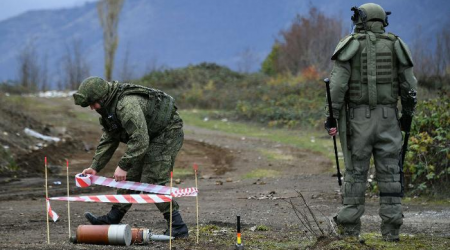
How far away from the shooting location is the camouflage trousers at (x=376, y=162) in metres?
8.23

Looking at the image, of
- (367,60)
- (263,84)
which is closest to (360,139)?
(367,60)

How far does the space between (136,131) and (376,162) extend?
99.8 inches

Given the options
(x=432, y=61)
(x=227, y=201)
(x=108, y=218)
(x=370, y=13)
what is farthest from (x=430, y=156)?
(x=432, y=61)

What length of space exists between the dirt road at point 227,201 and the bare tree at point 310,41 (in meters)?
21.6

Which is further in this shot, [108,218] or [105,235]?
[108,218]

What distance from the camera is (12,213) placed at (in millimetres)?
11992

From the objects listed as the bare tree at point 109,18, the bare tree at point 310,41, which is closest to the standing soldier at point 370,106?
the bare tree at point 310,41

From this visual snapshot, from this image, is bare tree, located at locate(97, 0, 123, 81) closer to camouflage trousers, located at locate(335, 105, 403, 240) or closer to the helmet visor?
the helmet visor

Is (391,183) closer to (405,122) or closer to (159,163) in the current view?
(405,122)

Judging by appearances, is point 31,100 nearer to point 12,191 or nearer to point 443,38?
point 443,38

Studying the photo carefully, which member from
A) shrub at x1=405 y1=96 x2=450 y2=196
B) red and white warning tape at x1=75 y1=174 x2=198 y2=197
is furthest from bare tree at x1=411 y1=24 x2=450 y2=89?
red and white warning tape at x1=75 y1=174 x2=198 y2=197

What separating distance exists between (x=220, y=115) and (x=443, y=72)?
910 centimetres

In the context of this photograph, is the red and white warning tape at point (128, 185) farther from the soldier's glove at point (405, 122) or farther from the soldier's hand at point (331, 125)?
the soldier's glove at point (405, 122)

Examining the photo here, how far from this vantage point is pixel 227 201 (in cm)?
1309
